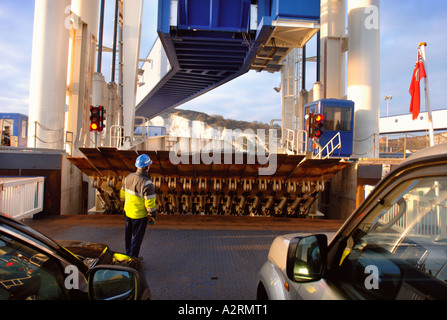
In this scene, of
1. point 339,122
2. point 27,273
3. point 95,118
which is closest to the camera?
point 27,273

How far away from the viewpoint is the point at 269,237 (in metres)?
6.43

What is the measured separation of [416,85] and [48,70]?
43.1ft

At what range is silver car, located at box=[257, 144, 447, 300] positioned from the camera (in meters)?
1.24

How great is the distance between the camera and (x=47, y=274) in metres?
1.58

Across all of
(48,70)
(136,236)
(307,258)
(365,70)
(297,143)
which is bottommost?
(136,236)

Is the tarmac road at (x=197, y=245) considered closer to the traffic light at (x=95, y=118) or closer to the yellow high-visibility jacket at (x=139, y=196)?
the yellow high-visibility jacket at (x=139, y=196)

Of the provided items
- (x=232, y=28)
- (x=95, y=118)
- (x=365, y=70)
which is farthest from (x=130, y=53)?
(x=365, y=70)

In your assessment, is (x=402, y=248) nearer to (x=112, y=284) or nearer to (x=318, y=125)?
(x=112, y=284)

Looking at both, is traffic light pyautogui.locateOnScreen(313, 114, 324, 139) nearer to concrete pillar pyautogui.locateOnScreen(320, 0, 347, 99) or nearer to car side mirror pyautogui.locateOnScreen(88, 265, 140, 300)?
concrete pillar pyautogui.locateOnScreen(320, 0, 347, 99)

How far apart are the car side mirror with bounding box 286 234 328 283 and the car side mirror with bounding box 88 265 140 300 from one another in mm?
919

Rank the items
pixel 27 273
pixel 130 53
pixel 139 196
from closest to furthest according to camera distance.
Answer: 1. pixel 27 273
2. pixel 139 196
3. pixel 130 53

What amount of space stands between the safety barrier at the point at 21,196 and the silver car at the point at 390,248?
6096 mm
